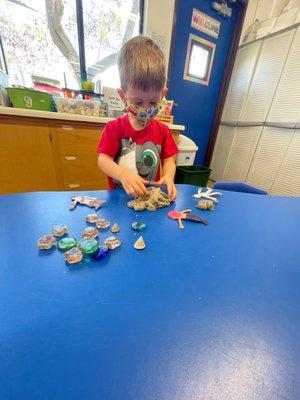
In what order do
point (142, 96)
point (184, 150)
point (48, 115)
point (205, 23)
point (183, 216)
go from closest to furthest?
1. point (183, 216)
2. point (142, 96)
3. point (48, 115)
4. point (184, 150)
5. point (205, 23)

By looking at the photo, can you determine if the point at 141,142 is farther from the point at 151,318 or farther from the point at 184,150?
the point at 184,150

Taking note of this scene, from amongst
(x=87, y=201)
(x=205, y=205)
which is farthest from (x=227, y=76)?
(x=87, y=201)

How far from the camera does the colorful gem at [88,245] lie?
0.33 metres

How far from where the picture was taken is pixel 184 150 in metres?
1.90

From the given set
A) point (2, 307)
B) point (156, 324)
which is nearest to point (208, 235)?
point (156, 324)

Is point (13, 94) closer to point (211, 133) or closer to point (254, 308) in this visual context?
point (254, 308)

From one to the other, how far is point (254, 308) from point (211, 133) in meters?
2.82

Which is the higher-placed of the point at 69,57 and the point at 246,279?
the point at 69,57

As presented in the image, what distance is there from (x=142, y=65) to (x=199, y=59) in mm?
2152

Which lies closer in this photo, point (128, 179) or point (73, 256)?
point (73, 256)

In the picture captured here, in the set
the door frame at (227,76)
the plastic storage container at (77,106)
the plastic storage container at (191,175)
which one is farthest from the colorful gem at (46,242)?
the door frame at (227,76)

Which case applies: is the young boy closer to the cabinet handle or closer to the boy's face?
the boy's face

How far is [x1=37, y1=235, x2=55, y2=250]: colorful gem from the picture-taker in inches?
13.3

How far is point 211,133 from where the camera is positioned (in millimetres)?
2758
